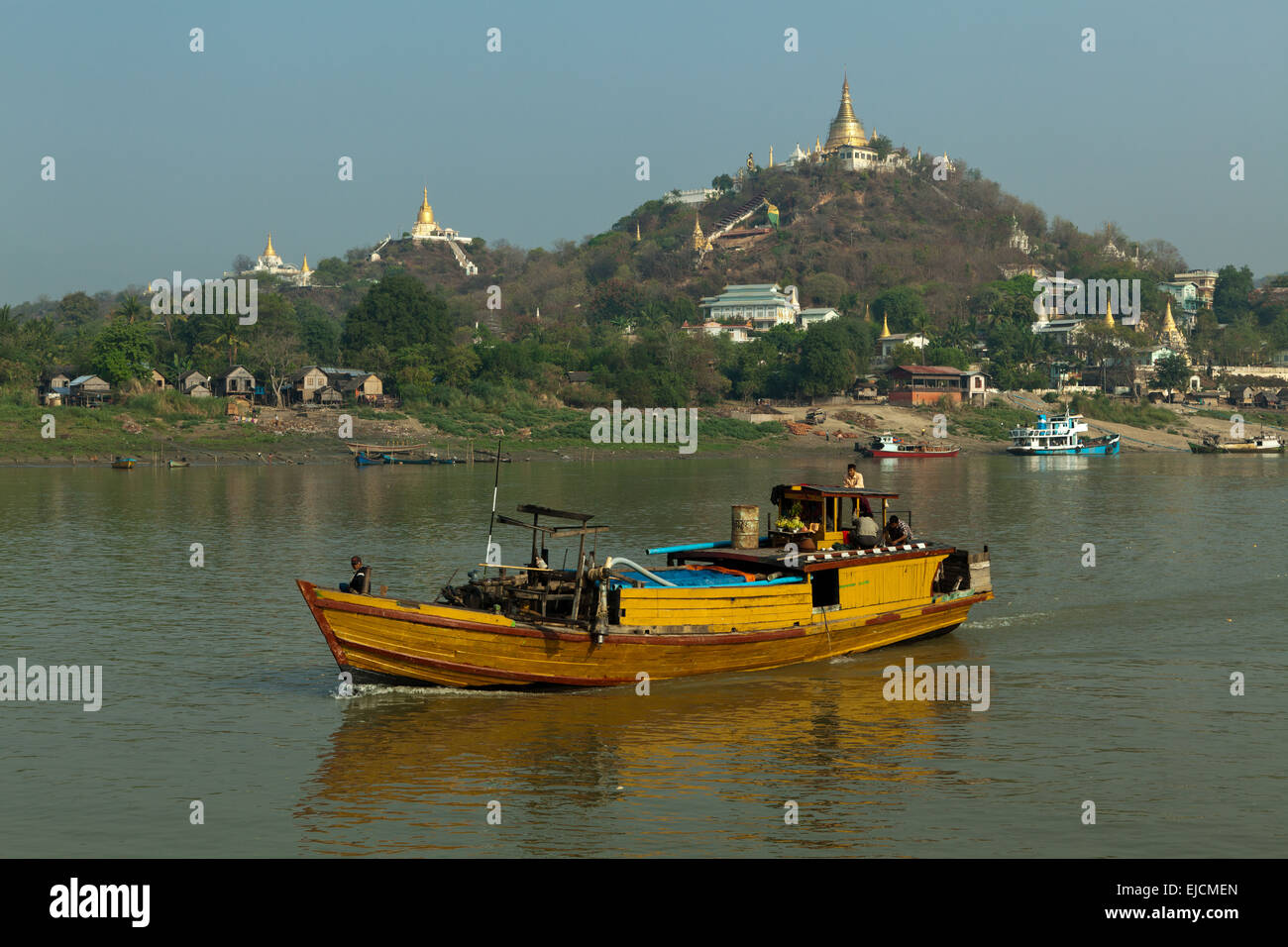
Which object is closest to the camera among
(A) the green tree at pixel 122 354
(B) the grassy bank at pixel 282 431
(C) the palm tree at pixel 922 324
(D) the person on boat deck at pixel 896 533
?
(D) the person on boat deck at pixel 896 533

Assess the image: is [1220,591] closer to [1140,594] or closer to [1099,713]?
[1140,594]

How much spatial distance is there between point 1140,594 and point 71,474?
2429 inches

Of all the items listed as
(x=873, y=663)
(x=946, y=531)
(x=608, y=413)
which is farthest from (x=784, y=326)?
(x=873, y=663)

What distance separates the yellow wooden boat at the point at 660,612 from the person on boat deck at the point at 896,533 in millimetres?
244

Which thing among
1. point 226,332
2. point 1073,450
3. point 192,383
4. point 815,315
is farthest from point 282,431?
point 815,315

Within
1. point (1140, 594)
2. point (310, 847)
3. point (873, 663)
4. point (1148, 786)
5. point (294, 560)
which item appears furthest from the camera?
point (294, 560)

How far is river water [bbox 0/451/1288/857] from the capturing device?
1388 cm

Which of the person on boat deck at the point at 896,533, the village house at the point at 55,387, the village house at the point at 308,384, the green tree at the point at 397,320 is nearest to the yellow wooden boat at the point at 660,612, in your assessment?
the person on boat deck at the point at 896,533

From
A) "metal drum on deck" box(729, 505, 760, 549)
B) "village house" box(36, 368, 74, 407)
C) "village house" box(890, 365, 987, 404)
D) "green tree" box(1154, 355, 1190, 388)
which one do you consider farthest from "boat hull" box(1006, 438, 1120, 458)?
"metal drum on deck" box(729, 505, 760, 549)

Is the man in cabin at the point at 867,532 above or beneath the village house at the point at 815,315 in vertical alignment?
beneath

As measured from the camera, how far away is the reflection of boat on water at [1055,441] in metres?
100

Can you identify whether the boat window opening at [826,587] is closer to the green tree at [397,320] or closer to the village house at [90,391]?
the village house at [90,391]

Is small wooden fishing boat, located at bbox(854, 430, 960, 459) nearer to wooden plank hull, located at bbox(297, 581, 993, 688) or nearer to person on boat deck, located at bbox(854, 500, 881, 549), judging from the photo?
person on boat deck, located at bbox(854, 500, 881, 549)

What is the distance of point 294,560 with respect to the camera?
35562 mm
